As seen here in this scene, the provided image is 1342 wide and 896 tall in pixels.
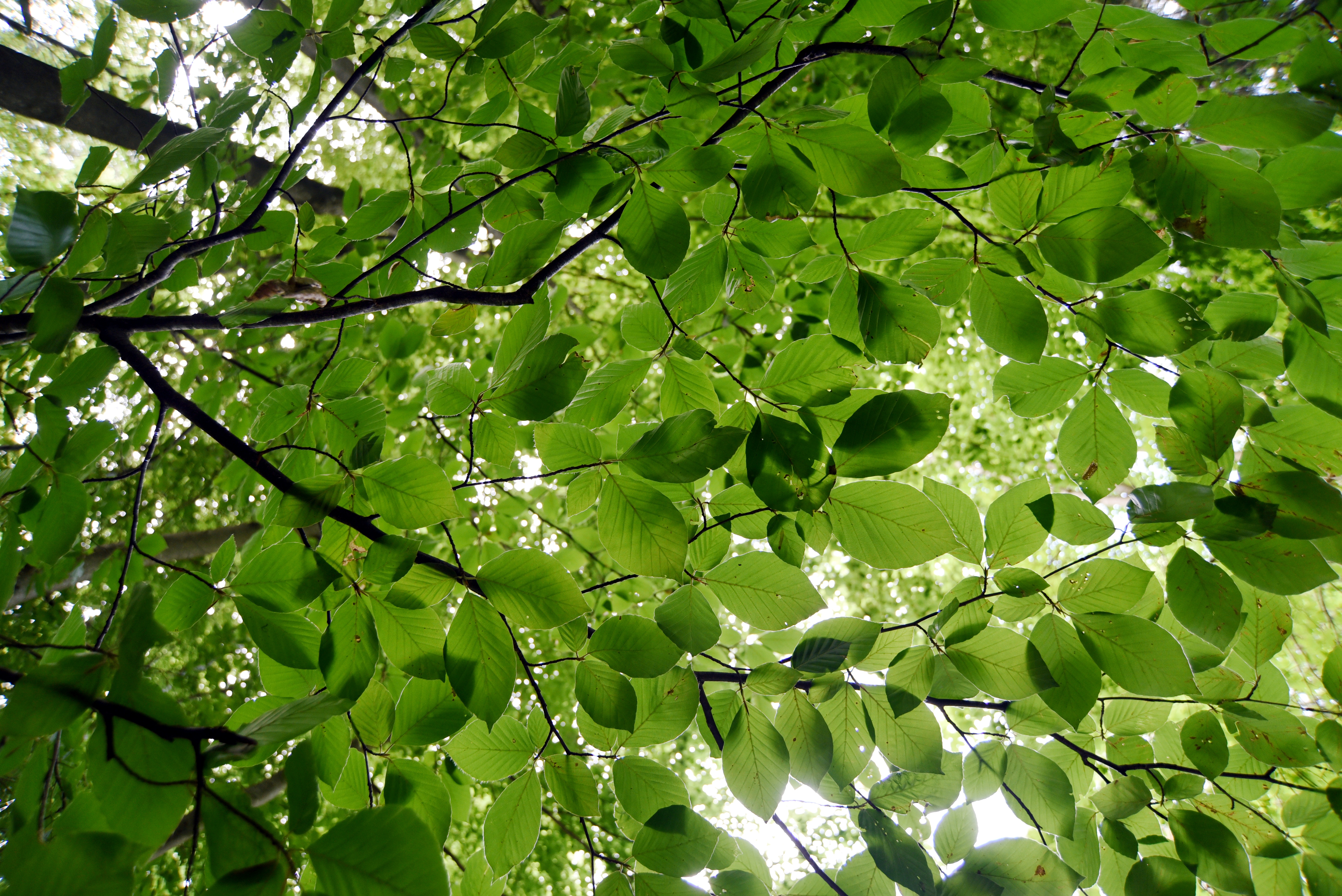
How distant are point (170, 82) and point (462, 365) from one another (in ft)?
2.05

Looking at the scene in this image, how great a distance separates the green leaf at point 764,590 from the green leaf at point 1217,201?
0.51 metres

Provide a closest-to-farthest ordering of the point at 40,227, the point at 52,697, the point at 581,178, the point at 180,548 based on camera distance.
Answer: the point at 52,697 < the point at 40,227 < the point at 581,178 < the point at 180,548

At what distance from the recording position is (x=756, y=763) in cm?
64

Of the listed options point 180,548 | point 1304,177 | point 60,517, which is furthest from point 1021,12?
point 180,548

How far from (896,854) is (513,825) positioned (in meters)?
0.43

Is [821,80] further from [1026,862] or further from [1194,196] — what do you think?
[1026,862]

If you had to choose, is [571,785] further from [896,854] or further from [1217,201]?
[1217,201]

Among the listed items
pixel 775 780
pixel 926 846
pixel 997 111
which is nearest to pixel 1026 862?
pixel 775 780

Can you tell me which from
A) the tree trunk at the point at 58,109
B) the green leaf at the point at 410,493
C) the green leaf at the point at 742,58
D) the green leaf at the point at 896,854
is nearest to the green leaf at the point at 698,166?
the green leaf at the point at 742,58

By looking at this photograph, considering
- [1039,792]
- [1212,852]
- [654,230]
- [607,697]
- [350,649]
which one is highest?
[654,230]

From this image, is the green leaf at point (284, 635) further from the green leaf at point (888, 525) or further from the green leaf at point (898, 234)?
the green leaf at point (898, 234)

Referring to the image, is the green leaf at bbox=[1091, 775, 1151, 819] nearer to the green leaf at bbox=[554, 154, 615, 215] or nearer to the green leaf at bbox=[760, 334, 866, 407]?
the green leaf at bbox=[760, 334, 866, 407]

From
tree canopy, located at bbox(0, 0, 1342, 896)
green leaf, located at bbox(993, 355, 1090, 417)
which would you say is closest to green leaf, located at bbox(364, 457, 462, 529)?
tree canopy, located at bbox(0, 0, 1342, 896)

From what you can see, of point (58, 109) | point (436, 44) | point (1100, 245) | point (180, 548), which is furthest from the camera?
point (180, 548)
